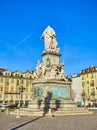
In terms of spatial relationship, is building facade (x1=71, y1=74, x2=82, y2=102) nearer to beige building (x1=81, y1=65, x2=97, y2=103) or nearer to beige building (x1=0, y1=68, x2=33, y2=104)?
beige building (x1=81, y1=65, x2=97, y2=103)

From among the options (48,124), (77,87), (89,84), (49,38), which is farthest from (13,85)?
(48,124)

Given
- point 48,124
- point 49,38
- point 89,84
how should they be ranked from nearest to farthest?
point 48,124 → point 49,38 → point 89,84

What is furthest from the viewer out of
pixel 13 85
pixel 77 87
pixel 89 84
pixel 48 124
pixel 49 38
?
pixel 77 87

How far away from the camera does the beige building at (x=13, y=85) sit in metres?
74.6

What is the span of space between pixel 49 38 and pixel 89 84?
4779 cm

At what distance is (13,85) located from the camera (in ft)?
253

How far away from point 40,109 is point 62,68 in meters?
8.87

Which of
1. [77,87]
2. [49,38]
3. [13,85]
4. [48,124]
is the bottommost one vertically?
[48,124]

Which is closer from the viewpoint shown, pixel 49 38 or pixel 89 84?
pixel 49 38

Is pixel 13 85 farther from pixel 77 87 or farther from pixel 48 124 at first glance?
pixel 48 124

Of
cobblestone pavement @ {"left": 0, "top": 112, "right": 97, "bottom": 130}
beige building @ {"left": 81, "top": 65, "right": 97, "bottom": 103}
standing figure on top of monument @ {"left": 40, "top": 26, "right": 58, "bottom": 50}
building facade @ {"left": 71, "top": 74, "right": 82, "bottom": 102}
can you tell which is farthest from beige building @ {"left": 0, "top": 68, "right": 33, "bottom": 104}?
cobblestone pavement @ {"left": 0, "top": 112, "right": 97, "bottom": 130}

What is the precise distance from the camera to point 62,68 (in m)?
35.9

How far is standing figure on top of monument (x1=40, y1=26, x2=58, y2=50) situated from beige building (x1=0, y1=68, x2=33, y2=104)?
3704 centimetres

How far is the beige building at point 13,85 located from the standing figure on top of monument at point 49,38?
3704 cm
